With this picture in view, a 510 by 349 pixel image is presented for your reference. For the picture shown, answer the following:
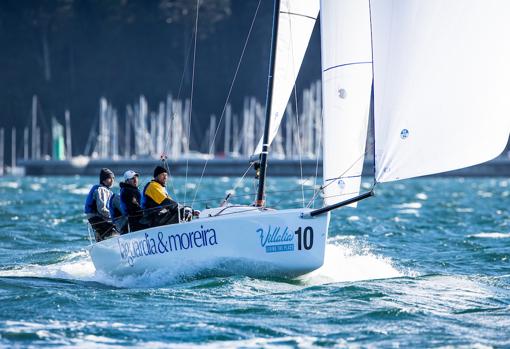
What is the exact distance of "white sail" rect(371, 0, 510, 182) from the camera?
38.5 ft

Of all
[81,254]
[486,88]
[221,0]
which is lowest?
[81,254]

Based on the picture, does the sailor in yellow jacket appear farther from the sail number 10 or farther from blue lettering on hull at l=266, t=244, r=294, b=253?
the sail number 10

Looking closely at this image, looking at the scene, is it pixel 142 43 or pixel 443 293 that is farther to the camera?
pixel 142 43

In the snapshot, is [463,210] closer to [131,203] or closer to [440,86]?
[131,203]

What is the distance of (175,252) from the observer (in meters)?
12.8

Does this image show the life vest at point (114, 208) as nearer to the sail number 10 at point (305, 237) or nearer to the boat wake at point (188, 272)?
the boat wake at point (188, 272)

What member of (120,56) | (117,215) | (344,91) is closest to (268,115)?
(344,91)

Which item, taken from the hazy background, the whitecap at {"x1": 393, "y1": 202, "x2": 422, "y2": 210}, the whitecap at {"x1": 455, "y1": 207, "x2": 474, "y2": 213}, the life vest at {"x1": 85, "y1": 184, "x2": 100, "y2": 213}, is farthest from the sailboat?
the hazy background

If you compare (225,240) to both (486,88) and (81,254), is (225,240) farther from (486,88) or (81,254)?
(81,254)

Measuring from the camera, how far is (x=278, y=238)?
12.4 metres

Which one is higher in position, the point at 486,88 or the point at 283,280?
the point at 486,88

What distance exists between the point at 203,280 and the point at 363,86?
274 cm

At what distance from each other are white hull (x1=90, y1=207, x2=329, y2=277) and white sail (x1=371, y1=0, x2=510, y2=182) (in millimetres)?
1149

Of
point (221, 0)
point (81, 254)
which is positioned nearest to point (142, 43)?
point (221, 0)
